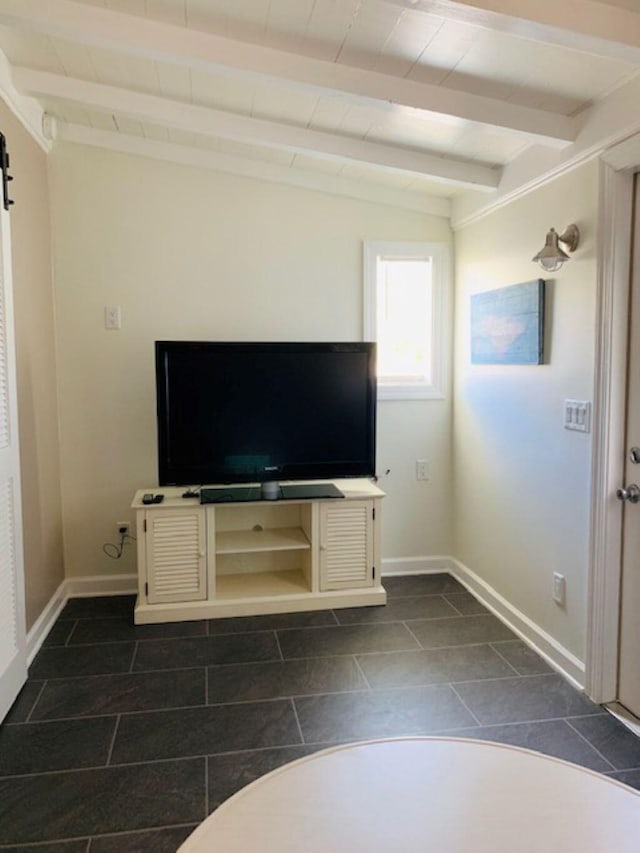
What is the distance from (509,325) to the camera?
289 cm

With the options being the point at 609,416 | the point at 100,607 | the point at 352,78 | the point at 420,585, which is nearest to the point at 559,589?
the point at 609,416

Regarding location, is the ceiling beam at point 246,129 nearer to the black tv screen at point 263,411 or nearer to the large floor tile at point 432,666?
the black tv screen at point 263,411

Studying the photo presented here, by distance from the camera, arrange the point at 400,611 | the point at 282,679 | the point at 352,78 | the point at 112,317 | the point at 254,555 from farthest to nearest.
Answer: the point at 254,555
the point at 112,317
the point at 400,611
the point at 282,679
the point at 352,78

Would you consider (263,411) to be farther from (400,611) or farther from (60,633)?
(60,633)

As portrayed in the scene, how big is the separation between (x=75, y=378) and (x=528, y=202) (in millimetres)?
2527

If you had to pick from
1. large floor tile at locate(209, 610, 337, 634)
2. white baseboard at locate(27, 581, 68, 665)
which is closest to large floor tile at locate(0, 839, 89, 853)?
white baseboard at locate(27, 581, 68, 665)

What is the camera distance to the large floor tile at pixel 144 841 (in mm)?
1615

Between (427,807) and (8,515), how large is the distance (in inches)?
74.7

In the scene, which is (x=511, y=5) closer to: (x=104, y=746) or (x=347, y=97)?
(x=347, y=97)

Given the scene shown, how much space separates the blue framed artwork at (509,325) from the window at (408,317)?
1.18 feet

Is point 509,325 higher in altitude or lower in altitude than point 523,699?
higher

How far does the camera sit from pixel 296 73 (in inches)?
85.7

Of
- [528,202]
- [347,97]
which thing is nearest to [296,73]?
[347,97]

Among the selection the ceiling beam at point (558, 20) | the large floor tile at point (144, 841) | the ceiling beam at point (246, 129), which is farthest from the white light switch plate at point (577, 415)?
the large floor tile at point (144, 841)
